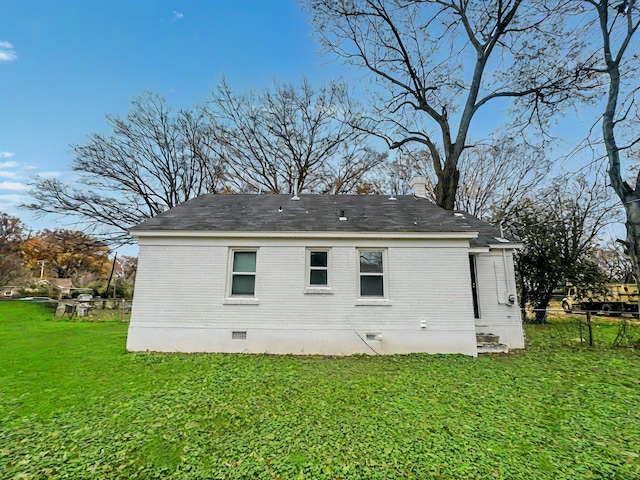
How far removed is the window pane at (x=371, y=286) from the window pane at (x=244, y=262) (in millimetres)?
3207

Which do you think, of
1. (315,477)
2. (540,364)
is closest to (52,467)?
(315,477)

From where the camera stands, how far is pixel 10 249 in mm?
28078

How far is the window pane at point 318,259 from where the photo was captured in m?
8.55

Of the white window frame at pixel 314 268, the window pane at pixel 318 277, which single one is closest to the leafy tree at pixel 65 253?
the white window frame at pixel 314 268

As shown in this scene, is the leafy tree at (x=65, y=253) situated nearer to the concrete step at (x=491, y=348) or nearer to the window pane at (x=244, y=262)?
the window pane at (x=244, y=262)

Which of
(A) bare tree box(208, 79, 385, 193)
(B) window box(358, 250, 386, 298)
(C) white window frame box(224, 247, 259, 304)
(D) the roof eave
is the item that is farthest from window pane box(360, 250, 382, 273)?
(A) bare tree box(208, 79, 385, 193)

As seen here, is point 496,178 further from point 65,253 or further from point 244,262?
point 65,253

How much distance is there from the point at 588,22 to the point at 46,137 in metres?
22.8

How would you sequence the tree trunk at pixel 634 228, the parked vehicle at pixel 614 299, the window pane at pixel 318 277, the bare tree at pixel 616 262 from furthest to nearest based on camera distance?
the bare tree at pixel 616 262 < the parked vehicle at pixel 614 299 < the tree trunk at pixel 634 228 < the window pane at pixel 318 277

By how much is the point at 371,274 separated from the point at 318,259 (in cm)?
160

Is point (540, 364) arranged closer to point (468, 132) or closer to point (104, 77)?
point (468, 132)

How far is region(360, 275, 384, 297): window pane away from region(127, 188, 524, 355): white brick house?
1.1 inches

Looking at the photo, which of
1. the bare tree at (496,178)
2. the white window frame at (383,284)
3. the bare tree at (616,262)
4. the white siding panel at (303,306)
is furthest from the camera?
the bare tree at (616,262)

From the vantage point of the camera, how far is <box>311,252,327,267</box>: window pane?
8.55 m
